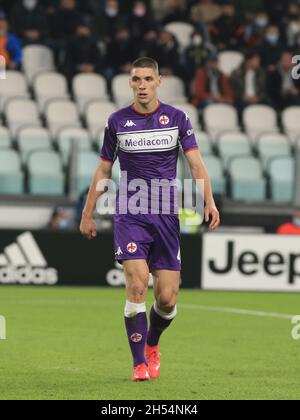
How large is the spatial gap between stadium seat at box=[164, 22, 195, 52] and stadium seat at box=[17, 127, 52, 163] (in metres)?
4.60

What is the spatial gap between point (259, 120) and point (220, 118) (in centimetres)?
81

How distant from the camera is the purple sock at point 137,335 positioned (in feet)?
30.9

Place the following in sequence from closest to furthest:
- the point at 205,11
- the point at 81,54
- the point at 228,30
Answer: the point at 81,54
the point at 228,30
the point at 205,11

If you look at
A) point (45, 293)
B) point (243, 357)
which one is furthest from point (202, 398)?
point (45, 293)

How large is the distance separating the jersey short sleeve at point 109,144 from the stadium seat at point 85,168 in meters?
10.4

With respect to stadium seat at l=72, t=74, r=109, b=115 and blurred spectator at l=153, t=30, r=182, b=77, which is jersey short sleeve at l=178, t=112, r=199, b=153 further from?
blurred spectator at l=153, t=30, r=182, b=77

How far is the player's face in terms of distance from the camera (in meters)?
9.38

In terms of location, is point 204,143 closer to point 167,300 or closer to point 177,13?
point 177,13

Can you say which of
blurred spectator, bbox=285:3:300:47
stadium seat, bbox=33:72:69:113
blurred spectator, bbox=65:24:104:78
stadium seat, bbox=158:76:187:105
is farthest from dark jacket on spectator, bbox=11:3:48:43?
blurred spectator, bbox=285:3:300:47

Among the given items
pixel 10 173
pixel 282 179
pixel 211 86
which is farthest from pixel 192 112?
pixel 10 173

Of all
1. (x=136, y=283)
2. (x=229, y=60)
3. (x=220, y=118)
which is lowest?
(x=220, y=118)

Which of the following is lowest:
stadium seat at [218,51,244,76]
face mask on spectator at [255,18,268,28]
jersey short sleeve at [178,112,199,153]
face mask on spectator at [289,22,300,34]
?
stadium seat at [218,51,244,76]

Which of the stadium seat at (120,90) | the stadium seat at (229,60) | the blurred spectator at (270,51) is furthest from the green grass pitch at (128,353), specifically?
the stadium seat at (229,60)

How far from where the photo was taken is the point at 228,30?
24328 millimetres
